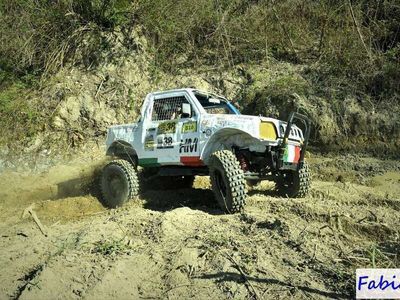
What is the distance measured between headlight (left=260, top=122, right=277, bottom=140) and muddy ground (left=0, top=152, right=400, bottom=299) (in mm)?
987

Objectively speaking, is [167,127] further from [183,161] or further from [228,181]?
[228,181]

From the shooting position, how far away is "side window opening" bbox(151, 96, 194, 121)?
865 centimetres

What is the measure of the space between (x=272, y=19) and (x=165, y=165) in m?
7.18

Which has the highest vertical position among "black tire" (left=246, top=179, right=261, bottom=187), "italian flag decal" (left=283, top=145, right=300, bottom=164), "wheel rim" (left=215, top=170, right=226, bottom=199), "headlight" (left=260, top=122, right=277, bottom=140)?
"headlight" (left=260, top=122, right=277, bottom=140)

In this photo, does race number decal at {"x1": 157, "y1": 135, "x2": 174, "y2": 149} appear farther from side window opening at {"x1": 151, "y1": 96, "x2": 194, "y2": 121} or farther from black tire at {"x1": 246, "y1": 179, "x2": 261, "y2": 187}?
black tire at {"x1": 246, "y1": 179, "x2": 261, "y2": 187}

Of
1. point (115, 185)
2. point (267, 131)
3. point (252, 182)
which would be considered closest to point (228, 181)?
point (267, 131)

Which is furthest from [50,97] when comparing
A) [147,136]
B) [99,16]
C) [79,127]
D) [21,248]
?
[21,248]

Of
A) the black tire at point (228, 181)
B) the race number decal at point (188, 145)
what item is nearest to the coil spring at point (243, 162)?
the black tire at point (228, 181)

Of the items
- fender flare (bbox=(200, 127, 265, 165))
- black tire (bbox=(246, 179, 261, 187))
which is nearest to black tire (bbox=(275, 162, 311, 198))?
black tire (bbox=(246, 179, 261, 187))

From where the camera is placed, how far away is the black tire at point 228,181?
23.1 feet

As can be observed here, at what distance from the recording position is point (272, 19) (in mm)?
14062

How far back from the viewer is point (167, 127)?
8.55m

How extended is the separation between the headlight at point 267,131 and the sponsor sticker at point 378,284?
129 inches

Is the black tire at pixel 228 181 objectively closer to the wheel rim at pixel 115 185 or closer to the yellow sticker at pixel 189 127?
the yellow sticker at pixel 189 127
